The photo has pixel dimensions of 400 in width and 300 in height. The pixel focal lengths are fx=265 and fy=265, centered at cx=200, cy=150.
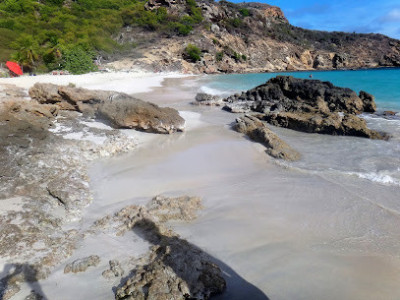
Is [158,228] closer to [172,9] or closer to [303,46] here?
[172,9]

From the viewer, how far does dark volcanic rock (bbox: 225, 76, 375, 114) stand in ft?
39.7

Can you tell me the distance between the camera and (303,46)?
78875mm

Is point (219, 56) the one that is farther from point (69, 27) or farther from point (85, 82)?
point (85, 82)

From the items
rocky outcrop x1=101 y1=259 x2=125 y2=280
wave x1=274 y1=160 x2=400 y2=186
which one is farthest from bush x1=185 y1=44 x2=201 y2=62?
rocky outcrop x1=101 y1=259 x2=125 y2=280

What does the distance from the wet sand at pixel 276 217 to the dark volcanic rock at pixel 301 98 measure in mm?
6286

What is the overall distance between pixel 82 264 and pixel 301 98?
12.8m

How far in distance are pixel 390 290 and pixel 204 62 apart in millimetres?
51546

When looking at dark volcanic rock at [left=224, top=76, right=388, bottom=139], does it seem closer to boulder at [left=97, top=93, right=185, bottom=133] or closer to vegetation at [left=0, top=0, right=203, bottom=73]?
boulder at [left=97, top=93, right=185, bottom=133]

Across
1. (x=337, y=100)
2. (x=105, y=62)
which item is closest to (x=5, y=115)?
(x=337, y=100)

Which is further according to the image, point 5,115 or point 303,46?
point 303,46

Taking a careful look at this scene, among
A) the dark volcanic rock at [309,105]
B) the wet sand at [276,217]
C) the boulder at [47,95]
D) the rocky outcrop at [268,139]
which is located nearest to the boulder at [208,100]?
the dark volcanic rock at [309,105]

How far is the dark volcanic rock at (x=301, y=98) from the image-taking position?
12094 mm

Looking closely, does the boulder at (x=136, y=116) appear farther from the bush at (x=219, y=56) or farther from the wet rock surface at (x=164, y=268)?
the bush at (x=219, y=56)

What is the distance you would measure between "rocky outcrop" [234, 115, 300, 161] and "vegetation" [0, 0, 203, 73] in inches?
944
